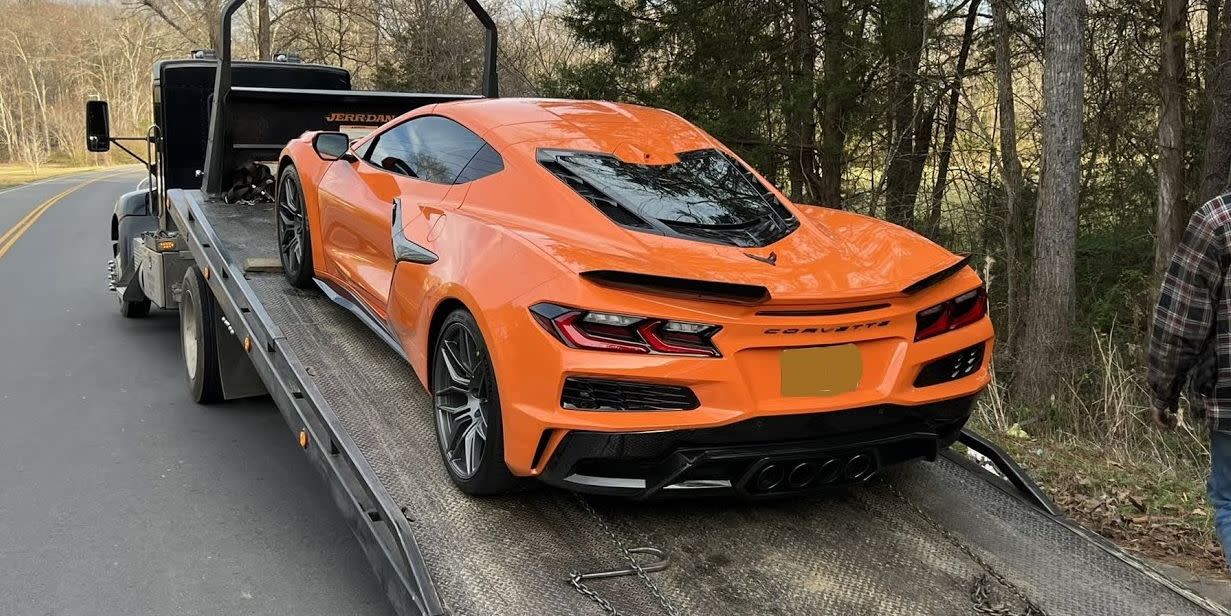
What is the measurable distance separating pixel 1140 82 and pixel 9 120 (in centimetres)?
6043

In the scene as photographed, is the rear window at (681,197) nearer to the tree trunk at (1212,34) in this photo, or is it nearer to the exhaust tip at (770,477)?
the exhaust tip at (770,477)

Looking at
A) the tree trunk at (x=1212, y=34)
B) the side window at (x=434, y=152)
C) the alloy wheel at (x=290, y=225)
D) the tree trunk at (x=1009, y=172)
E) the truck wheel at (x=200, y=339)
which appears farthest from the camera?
the tree trunk at (x=1009, y=172)

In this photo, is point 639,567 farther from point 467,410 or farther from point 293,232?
point 293,232

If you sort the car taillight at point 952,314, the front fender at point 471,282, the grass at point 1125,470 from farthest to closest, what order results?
the grass at point 1125,470 < the car taillight at point 952,314 < the front fender at point 471,282

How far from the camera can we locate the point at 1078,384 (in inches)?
319

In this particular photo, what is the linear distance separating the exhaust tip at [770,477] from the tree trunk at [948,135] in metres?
10.0

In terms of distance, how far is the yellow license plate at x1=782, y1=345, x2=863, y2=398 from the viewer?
9.87 ft

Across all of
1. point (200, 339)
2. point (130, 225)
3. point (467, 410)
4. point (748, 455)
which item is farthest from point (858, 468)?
point (130, 225)

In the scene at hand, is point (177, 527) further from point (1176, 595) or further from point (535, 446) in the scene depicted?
point (1176, 595)

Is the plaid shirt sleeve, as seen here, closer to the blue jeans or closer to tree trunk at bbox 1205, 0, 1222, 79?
the blue jeans

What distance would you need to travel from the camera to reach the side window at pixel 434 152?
13.4 feet

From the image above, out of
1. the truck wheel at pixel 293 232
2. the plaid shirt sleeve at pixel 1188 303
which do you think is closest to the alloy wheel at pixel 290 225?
the truck wheel at pixel 293 232

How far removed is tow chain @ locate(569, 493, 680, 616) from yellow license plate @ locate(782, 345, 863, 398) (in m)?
0.72

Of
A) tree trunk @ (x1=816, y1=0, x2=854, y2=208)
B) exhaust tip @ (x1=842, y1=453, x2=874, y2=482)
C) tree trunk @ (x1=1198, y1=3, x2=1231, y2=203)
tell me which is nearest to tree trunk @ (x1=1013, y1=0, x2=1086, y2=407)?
tree trunk @ (x1=1198, y1=3, x2=1231, y2=203)
